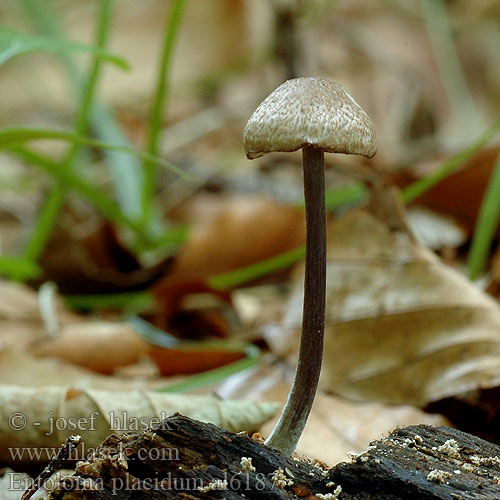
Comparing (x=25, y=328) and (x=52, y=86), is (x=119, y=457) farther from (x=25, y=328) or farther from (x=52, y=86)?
(x=52, y=86)

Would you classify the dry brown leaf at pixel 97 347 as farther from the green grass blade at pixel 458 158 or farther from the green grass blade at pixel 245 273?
the green grass blade at pixel 458 158

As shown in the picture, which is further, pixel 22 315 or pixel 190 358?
pixel 22 315

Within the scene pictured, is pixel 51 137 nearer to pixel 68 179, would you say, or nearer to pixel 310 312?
pixel 310 312

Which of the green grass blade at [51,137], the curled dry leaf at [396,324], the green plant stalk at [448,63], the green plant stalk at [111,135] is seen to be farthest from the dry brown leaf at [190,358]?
the green plant stalk at [448,63]

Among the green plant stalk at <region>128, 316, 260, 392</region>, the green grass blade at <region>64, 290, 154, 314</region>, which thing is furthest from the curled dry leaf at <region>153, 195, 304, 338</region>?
the green plant stalk at <region>128, 316, 260, 392</region>

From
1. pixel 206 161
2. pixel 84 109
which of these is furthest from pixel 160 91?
pixel 206 161
